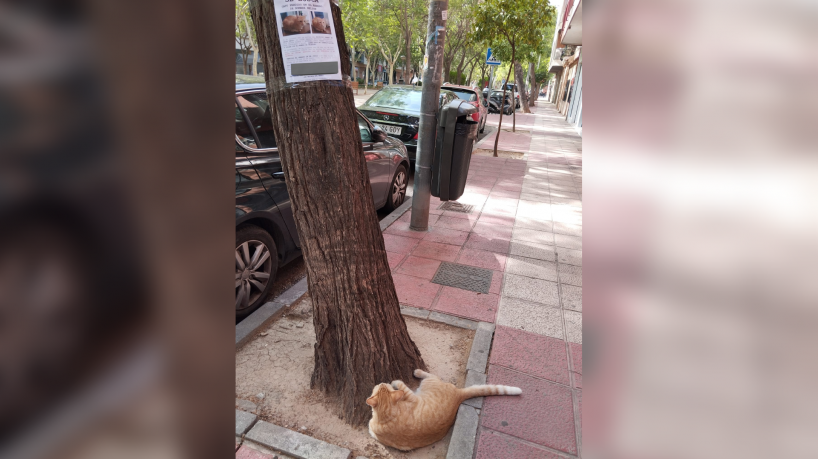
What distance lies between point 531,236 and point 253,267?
141 inches

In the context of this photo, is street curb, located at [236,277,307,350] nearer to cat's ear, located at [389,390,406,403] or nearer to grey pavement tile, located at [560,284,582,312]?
cat's ear, located at [389,390,406,403]

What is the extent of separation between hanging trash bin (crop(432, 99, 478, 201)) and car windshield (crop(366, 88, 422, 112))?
12.6 ft

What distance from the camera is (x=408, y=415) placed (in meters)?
2.38

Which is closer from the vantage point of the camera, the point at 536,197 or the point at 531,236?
the point at 531,236

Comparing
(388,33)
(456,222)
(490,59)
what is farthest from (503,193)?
(388,33)

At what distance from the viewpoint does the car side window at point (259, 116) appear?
372 cm

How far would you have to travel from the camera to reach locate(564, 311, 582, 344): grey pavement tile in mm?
3518

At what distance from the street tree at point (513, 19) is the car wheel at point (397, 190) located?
16.9ft

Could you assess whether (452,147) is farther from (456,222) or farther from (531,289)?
(531,289)

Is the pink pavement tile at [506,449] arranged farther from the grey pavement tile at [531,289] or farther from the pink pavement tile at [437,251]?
the pink pavement tile at [437,251]

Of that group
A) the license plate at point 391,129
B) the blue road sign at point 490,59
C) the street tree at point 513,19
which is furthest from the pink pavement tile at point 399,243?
the blue road sign at point 490,59
